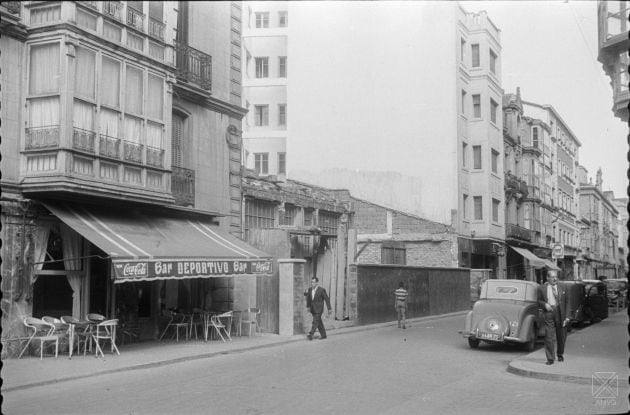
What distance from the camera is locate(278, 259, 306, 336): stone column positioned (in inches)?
811

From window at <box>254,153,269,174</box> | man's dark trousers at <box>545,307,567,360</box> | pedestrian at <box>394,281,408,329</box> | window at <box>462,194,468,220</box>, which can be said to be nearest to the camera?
man's dark trousers at <box>545,307,567,360</box>

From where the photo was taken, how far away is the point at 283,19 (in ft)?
31.7

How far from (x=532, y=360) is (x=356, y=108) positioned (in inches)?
837

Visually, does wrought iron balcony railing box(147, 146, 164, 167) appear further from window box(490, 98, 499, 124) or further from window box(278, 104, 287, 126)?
window box(490, 98, 499, 124)

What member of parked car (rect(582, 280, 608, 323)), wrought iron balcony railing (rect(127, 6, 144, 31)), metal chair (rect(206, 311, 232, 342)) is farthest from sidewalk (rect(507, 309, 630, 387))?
wrought iron balcony railing (rect(127, 6, 144, 31))

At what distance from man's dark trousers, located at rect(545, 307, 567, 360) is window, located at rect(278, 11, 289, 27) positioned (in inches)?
329

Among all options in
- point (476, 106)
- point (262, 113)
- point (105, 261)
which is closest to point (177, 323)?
point (105, 261)

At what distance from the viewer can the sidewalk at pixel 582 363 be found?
12016mm

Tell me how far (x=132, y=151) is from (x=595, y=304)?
20859 millimetres

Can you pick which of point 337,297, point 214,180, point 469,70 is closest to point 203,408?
point 214,180

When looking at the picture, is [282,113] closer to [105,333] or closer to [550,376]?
[105,333]

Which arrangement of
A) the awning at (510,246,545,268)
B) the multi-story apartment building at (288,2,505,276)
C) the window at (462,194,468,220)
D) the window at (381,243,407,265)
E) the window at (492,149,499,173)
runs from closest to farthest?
the window at (381,243,407,265)
the multi-story apartment building at (288,2,505,276)
the window at (462,194,468,220)
the window at (492,149,499,173)
the awning at (510,246,545,268)

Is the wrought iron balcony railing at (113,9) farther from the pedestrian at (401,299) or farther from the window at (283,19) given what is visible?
the pedestrian at (401,299)

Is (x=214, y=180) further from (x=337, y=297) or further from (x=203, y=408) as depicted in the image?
(x=203, y=408)
